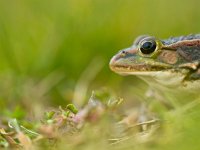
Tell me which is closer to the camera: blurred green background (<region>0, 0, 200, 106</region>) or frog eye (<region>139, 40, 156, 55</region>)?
frog eye (<region>139, 40, 156, 55</region>)

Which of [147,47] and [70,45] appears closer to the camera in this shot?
[147,47]

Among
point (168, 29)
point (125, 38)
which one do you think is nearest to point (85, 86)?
point (125, 38)

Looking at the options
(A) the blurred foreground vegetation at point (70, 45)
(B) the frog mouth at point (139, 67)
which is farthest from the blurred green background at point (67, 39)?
(B) the frog mouth at point (139, 67)

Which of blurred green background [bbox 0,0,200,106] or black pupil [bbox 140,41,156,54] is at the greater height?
blurred green background [bbox 0,0,200,106]

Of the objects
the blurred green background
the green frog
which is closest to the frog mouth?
the green frog

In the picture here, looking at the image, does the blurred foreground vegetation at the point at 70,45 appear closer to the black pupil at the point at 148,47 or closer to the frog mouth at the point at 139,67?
the frog mouth at the point at 139,67

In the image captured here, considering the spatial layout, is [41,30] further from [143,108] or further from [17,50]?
[143,108]

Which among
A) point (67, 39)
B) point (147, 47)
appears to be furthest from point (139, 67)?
point (67, 39)

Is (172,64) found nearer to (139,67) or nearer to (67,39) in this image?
(139,67)

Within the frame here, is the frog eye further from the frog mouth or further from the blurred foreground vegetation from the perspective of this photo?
the blurred foreground vegetation
